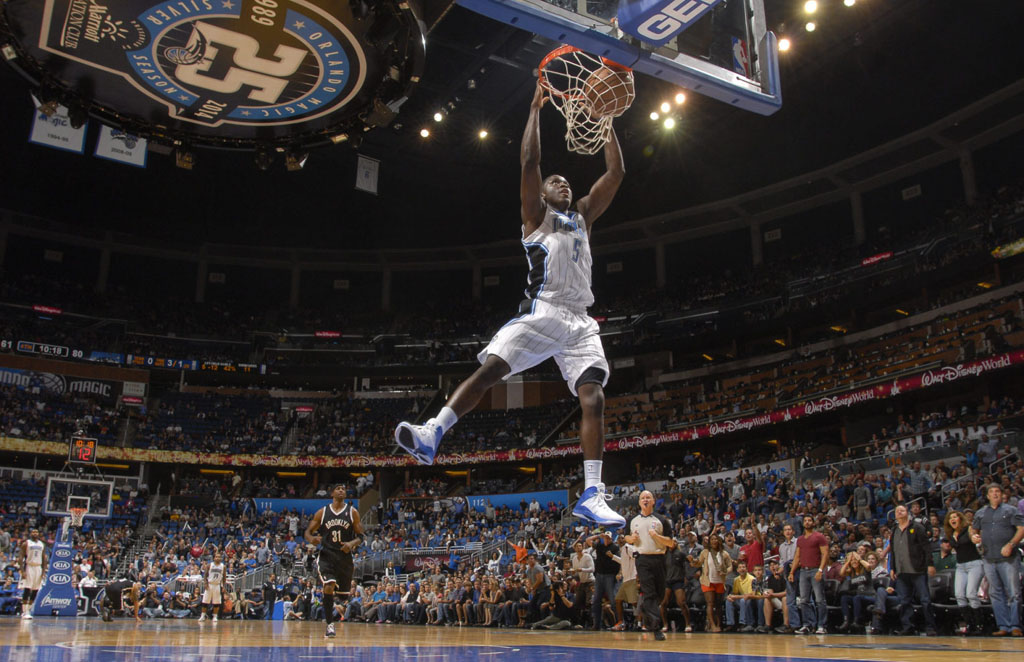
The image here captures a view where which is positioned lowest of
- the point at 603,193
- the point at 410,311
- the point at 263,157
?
the point at 603,193

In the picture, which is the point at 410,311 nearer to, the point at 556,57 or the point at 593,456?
the point at 556,57

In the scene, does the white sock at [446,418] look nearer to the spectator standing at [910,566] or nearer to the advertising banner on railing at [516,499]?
the spectator standing at [910,566]

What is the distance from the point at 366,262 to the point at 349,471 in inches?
401

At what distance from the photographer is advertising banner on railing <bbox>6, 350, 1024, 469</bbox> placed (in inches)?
868

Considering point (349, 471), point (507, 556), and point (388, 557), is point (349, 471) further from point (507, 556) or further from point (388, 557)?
point (507, 556)

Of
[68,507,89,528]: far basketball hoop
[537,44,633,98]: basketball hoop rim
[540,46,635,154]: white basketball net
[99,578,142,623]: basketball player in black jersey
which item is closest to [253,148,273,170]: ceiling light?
[540,46,635,154]: white basketball net

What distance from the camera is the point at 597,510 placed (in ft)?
15.3

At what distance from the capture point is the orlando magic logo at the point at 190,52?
11.2 meters

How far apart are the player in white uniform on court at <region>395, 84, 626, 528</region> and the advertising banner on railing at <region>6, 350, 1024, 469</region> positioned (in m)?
20.0

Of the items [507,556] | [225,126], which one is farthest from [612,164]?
[507,556]

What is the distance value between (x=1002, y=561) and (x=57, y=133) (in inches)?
868

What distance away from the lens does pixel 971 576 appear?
9.12 m

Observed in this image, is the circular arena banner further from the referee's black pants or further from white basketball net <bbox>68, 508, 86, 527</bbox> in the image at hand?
white basketball net <bbox>68, 508, 86, 527</bbox>

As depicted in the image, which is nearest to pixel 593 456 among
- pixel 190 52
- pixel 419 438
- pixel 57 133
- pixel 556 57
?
pixel 419 438
